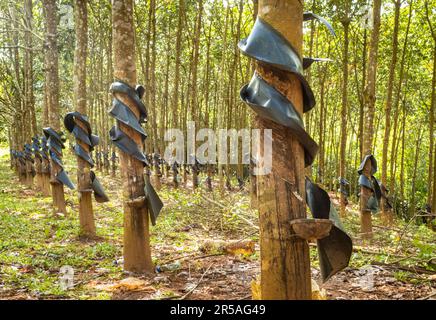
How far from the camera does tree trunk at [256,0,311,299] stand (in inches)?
85.9

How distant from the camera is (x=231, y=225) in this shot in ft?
25.8

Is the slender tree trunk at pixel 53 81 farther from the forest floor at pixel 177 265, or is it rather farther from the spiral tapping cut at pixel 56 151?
the forest floor at pixel 177 265

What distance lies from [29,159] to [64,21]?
5.12m

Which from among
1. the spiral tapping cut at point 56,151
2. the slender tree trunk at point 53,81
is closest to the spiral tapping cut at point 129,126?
the spiral tapping cut at point 56,151

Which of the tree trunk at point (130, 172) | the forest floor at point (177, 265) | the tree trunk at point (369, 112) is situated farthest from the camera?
the tree trunk at point (369, 112)

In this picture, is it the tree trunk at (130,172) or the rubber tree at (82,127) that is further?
the rubber tree at (82,127)

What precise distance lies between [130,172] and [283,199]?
265cm

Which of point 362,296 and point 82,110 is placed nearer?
point 362,296

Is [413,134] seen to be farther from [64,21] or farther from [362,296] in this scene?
[362,296]

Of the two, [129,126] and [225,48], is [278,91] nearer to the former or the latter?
[129,126]

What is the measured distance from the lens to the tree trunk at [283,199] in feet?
7.16

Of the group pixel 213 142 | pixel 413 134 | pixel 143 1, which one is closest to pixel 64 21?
pixel 143 1

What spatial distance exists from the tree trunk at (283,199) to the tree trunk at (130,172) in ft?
8.29
